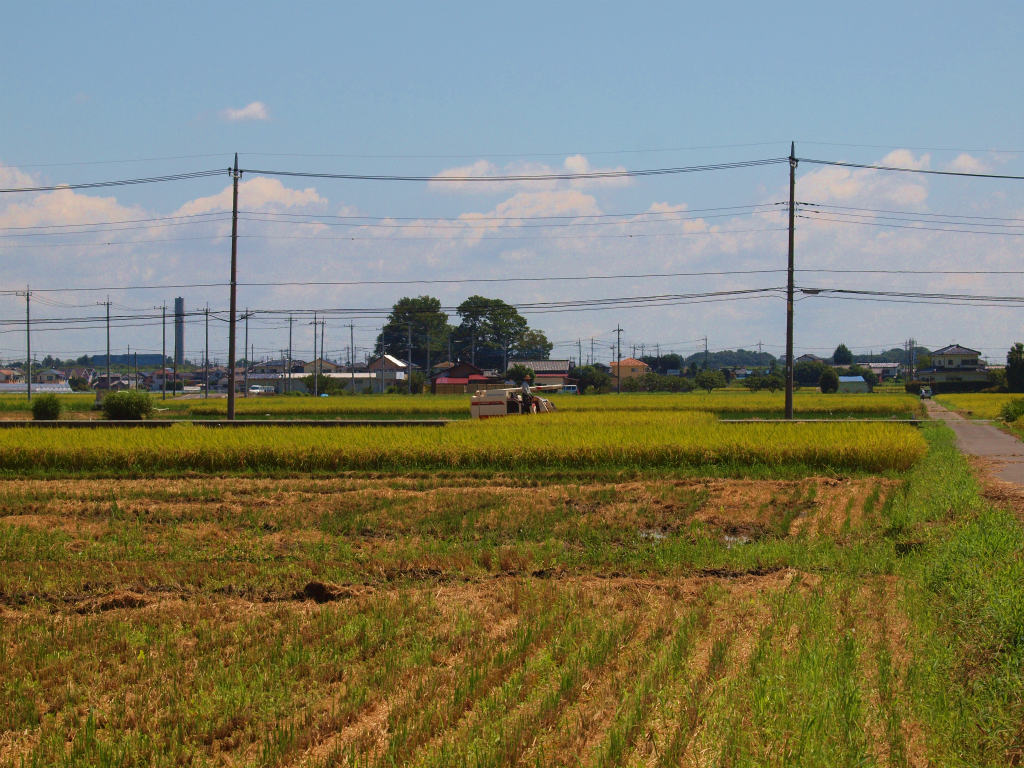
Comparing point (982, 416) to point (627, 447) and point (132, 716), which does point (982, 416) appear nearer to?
point (627, 447)

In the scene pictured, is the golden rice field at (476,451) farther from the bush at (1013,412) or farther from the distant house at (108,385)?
the distant house at (108,385)

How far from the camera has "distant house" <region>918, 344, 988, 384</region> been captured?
113125 mm

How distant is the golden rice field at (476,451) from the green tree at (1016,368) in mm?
77817

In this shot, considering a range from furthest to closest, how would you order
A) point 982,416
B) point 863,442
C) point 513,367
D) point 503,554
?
point 513,367, point 982,416, point 863,442, point 503,554

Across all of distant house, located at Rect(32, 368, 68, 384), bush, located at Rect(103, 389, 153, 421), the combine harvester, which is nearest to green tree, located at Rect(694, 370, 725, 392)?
the combine harvester

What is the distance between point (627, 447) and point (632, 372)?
135 m

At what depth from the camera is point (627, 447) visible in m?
23.0

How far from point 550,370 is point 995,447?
92246 mm

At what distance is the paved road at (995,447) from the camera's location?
21.8m

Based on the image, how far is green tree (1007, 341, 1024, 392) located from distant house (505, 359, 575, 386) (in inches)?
1980

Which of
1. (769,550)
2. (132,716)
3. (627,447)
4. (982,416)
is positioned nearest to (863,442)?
(627,447)

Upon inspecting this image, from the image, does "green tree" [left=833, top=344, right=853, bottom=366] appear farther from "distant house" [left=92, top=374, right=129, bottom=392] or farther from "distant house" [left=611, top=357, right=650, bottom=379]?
"distant house" [left=92, top=374, right=129, bottom=392]

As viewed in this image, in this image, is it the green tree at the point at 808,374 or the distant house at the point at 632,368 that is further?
the distant house at the point at 632,368

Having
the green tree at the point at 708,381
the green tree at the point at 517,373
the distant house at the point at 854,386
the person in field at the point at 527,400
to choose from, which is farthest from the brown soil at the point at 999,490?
the distant house at the point at 854,386
